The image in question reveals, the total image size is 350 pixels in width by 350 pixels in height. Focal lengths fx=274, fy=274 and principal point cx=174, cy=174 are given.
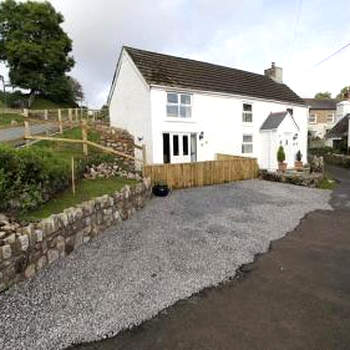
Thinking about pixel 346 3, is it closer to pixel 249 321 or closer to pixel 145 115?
pixel 145 115

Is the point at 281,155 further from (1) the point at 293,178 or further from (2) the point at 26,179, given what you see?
(2) the point at 26,179

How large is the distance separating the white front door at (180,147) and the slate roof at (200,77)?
9.82ft

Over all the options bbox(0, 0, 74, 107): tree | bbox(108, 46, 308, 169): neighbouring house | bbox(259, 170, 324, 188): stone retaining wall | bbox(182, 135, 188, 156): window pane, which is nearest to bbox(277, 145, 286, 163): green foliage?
bbox(108, 46, 308, 169): neighbouring house

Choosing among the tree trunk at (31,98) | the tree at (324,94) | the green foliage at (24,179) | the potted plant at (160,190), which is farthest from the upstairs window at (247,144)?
the tree at (324,94)

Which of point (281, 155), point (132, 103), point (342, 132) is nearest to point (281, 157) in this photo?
point (281, 155)

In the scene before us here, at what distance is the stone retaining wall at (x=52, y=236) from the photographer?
4.66 metres

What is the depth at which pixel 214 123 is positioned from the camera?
18.6 meters

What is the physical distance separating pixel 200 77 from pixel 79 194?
548 inches

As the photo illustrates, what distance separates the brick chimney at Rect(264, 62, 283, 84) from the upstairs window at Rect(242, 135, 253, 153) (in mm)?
9934

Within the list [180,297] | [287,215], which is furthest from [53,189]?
[287,215]

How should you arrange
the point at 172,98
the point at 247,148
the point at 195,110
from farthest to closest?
the point at 247,148
the point at 195,110
the point at 172,98

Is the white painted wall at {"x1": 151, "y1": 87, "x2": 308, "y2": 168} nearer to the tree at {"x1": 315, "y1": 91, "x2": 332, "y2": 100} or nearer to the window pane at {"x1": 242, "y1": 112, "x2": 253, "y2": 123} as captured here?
the window pane at {"x1": 242, "y1": 112, "x2": 253, "y2": 123}

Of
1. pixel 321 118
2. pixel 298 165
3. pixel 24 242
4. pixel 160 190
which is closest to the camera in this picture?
pixel 24 242

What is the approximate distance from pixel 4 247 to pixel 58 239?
144 cm
